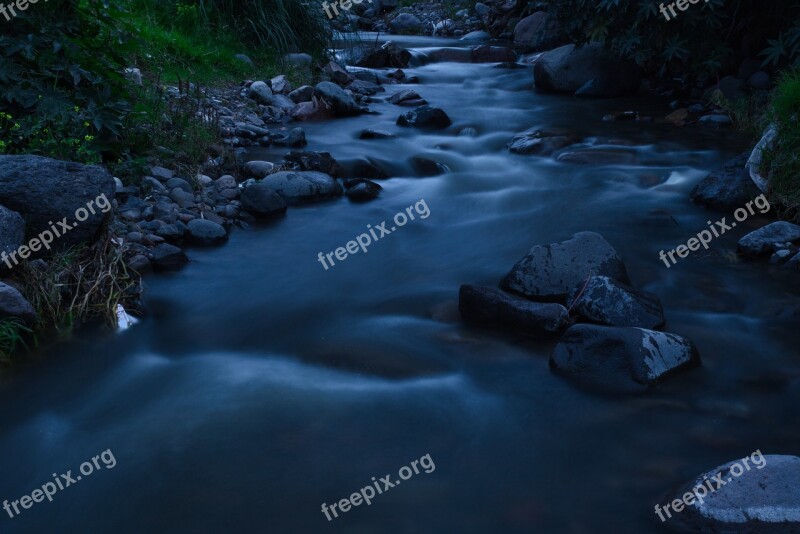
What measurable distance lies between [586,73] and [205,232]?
7.06 m

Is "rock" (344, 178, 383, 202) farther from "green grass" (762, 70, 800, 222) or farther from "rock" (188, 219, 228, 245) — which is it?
"green grass" (762, 70, 800, 222)

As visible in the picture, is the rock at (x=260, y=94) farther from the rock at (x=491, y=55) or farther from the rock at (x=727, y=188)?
the rock at (x=491, y=55)

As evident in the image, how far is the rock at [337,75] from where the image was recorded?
1113 centimetres

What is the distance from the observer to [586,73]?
1122 cm

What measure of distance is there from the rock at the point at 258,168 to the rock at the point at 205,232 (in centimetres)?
118

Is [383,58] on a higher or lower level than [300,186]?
lower

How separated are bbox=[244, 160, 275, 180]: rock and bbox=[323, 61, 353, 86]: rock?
4.25m

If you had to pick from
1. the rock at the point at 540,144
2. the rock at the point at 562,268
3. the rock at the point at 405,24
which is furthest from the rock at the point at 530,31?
the rock at the point at 562,268

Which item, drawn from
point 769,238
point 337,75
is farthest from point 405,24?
point 769,238

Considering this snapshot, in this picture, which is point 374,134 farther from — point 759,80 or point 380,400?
point 380,400

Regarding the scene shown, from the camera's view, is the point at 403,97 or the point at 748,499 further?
the point at 403,97

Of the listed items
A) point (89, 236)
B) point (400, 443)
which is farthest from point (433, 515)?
point (89, 236)

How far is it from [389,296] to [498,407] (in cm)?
153

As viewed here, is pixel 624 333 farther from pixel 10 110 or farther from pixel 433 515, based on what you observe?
pixel 10 110
